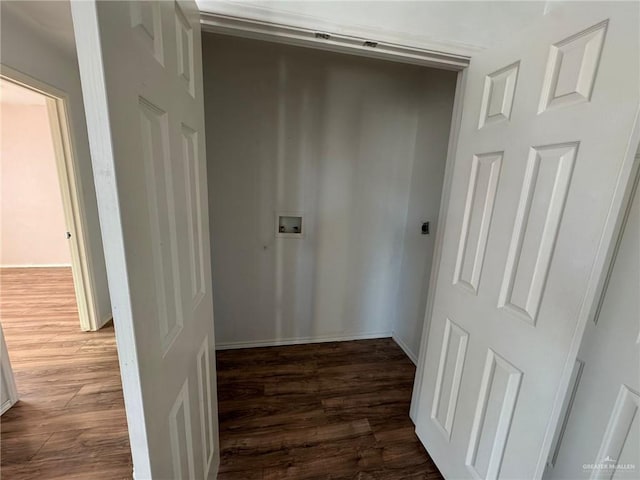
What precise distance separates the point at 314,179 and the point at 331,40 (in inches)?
42.1

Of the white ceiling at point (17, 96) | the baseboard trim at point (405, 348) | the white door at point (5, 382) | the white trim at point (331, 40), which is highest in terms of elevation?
the white ceiling at point (17, 96)

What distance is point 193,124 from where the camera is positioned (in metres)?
0.85

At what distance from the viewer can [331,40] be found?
1041 mm

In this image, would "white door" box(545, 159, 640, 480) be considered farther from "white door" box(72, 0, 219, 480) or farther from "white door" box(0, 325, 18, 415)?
"white door" box(0, 325, 18, 415)

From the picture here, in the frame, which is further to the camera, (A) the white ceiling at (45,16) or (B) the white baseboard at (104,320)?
(B) the white baseboard at (104,320)

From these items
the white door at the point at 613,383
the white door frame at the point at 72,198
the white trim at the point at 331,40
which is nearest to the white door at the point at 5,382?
the white door frame at the point at 72,198

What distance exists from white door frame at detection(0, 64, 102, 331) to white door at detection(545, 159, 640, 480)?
3292 mm

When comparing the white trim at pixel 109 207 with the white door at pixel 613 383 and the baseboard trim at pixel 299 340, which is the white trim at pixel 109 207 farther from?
the baseboard trim at pixel 299 340

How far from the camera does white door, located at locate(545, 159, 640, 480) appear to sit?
0.84 m

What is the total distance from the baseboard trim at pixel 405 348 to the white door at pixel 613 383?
3.97 ft

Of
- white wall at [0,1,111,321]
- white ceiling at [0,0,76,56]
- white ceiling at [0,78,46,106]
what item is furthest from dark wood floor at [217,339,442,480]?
white ceiling at [0,78,46,106]

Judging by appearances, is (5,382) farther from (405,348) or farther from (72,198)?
(405,348)

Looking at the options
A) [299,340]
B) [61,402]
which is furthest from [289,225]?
[61,402]

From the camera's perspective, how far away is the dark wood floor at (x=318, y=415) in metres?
1.38
